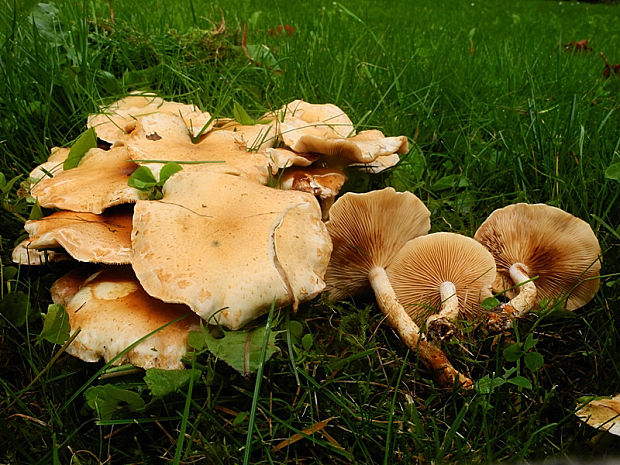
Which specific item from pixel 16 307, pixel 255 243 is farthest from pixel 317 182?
pixel 16 307

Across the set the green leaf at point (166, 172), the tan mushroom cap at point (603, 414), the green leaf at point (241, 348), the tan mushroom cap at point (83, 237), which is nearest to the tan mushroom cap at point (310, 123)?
the green leaf at point (166, 172)

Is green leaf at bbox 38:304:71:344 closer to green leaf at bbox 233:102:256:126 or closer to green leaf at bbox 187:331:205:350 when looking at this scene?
green leaf at bbox 187:331:205:350

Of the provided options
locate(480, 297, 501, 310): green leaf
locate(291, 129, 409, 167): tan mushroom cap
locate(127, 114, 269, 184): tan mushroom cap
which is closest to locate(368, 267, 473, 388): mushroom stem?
locate(480, 297, 501, 310): green leaf

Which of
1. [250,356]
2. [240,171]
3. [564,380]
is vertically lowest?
[564,380]

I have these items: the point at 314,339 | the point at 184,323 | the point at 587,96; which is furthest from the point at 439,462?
the point at 587,96

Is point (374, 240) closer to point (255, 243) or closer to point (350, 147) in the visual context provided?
point (350, 147)

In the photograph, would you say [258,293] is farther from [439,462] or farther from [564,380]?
[564,380]

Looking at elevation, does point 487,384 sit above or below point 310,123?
below
